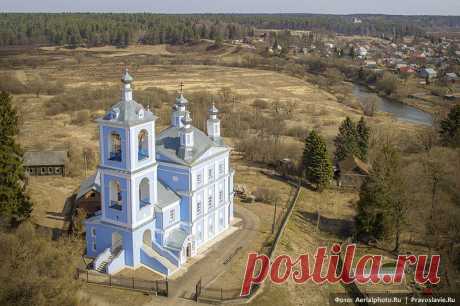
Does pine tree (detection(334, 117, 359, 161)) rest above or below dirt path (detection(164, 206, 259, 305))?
above

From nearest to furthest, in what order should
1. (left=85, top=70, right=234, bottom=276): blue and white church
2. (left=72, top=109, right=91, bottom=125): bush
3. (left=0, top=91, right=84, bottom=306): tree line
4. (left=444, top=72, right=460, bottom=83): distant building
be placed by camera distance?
(left=0, top=91, right=84, bottom=306): tree line
(left=85, top=70, right=234, bottom=276): blue and white church
(left=72, top=109, right=91, bottom=125): bush
(left=444, top=72, right=460, bottom=83): distant building

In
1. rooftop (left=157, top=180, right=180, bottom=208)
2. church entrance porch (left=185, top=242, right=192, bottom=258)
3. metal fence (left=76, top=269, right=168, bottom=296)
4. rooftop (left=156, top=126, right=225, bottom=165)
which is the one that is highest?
rooftop (left=156, top=126, right=225, bottom=165)

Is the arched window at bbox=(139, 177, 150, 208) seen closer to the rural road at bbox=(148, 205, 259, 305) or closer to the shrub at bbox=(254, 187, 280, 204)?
the rural road at bbox=(148, 205, 259, 305)

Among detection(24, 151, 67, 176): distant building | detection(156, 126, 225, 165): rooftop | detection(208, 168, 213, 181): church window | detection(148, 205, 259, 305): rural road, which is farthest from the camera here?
detection(24, 151, 67, 176): distant building

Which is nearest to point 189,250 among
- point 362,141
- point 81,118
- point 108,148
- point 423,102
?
point 108,148

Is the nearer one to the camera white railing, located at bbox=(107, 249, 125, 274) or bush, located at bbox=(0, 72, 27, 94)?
white railing, located at bbox=(107, 249, 125, 274)

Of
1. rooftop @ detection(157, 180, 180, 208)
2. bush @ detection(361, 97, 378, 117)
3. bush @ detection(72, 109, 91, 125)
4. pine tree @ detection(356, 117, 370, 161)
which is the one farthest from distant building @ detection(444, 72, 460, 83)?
rooftop @ detection(157, 180, 180, 208)

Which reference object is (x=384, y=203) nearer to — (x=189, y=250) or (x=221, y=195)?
(x=221, y=195)

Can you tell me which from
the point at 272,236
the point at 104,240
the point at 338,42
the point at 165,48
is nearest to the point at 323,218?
the point at 272,236
